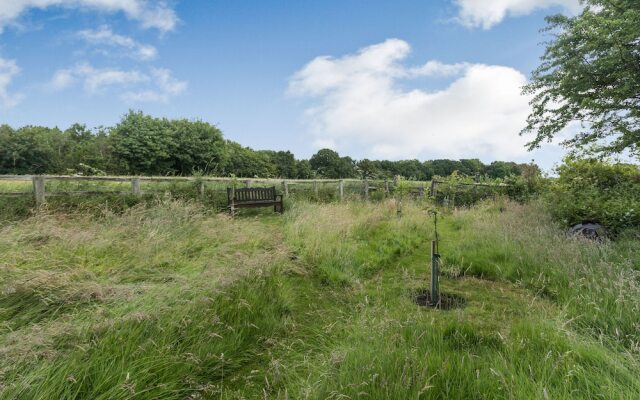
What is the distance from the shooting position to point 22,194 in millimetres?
8133

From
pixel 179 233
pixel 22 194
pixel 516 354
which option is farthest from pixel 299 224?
pixel 22 194

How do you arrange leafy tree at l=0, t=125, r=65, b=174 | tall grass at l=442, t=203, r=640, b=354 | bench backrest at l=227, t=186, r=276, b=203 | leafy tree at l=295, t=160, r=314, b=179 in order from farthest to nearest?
leafy tree at l=295, t=160, r=314, b=179, leafy tree at l=0, t=125, r=65, b=174, bench backrest at l=227, t=186, r=276, b=203, tall grass at l=442, t=203, r=640, b=354

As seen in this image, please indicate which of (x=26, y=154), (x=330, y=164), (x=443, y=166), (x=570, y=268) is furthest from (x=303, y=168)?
(x=570, y=268)

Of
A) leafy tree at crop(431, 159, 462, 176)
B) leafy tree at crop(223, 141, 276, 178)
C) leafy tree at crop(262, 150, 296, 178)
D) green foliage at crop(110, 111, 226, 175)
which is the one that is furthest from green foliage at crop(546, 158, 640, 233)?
leafy tree at crop(431, 159, 462, 176)

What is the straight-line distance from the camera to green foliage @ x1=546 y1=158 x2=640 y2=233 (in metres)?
6.44

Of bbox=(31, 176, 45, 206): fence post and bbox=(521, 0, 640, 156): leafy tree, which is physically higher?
bbox=(521, 0, 640, 156): leafy tree

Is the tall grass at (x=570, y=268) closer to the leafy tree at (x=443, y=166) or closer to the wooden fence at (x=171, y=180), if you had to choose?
the wooden fence at (x=171, y=180)

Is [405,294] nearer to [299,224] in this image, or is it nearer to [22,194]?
[299,224]

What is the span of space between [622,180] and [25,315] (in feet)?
40.0

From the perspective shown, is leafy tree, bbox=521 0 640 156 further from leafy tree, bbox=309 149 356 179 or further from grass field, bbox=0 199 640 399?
leafy tree, bbox=309 149 356 179

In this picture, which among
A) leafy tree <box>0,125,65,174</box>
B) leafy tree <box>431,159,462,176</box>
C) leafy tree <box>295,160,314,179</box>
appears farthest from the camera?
leafy tree <box>431,159,462,176</box>

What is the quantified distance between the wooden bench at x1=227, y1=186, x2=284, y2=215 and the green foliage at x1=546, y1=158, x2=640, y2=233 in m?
8.02

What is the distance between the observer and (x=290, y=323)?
3.30m

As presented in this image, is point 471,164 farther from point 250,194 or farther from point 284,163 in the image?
point 250,194
